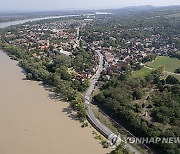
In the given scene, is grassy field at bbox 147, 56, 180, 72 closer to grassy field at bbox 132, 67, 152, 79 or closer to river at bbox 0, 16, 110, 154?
grassy field at bbox 132, 67, 152, 79

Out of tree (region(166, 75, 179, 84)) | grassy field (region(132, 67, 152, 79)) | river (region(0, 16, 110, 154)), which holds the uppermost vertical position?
river (region(0, 16, 110, 154))

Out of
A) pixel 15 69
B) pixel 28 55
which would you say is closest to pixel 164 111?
pixel 15 69

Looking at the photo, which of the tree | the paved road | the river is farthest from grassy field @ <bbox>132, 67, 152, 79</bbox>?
the river

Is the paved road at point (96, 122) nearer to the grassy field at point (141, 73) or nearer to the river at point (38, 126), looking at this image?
the river at point (38, 126)

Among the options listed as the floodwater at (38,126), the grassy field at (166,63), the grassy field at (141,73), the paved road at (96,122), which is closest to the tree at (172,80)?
the grassy field at (141,73)

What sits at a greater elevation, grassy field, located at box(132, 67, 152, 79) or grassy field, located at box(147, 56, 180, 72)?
grassy field, located at box(132, 67, 152, 79)

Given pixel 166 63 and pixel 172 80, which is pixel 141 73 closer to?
pixel 172 80

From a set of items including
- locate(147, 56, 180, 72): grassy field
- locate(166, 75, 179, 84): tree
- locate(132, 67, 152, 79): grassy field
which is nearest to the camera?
locate(166, 75, 179, 84): tree
